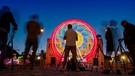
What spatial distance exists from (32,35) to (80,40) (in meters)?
20.6

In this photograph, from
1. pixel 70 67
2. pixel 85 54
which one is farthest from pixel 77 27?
pixel 70 67

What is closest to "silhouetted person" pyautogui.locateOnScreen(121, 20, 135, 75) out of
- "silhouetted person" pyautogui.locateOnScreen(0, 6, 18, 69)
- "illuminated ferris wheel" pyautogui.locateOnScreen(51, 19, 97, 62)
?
"silhouetted person" pyautogui.locateOnScreen(0, 6, 18, 69)

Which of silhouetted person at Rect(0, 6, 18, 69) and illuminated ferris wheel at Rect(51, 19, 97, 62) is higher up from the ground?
illuminated ferris wheel at Rect(51, 19, 97, 62)

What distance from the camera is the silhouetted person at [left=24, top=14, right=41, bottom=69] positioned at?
7871 mm

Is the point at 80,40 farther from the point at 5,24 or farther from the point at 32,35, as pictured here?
the point at 5,24

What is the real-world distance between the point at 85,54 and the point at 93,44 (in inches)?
71.0

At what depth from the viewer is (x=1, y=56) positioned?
6.99 metres

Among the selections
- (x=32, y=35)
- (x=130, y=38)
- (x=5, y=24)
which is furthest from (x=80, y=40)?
(x=5, y=24)

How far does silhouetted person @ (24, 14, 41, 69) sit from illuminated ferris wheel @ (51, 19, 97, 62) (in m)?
19.1

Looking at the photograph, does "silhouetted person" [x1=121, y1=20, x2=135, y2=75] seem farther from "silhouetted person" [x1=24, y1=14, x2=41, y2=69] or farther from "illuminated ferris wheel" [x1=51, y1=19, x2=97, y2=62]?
"illuminated ferris wheel" [x1=51, y1=19, x2=97, y2=62]

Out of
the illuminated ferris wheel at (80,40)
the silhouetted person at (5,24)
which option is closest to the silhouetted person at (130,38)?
the silhouetted person at (5,24)

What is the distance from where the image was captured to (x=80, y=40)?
28.2 meters

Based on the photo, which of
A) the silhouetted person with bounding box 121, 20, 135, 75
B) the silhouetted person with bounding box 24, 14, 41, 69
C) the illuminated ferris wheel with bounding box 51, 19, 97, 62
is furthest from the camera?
the illuminated ferris wheel with bounding box 51, 19, 97, 62

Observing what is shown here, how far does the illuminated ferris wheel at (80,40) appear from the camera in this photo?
27.4 metres
